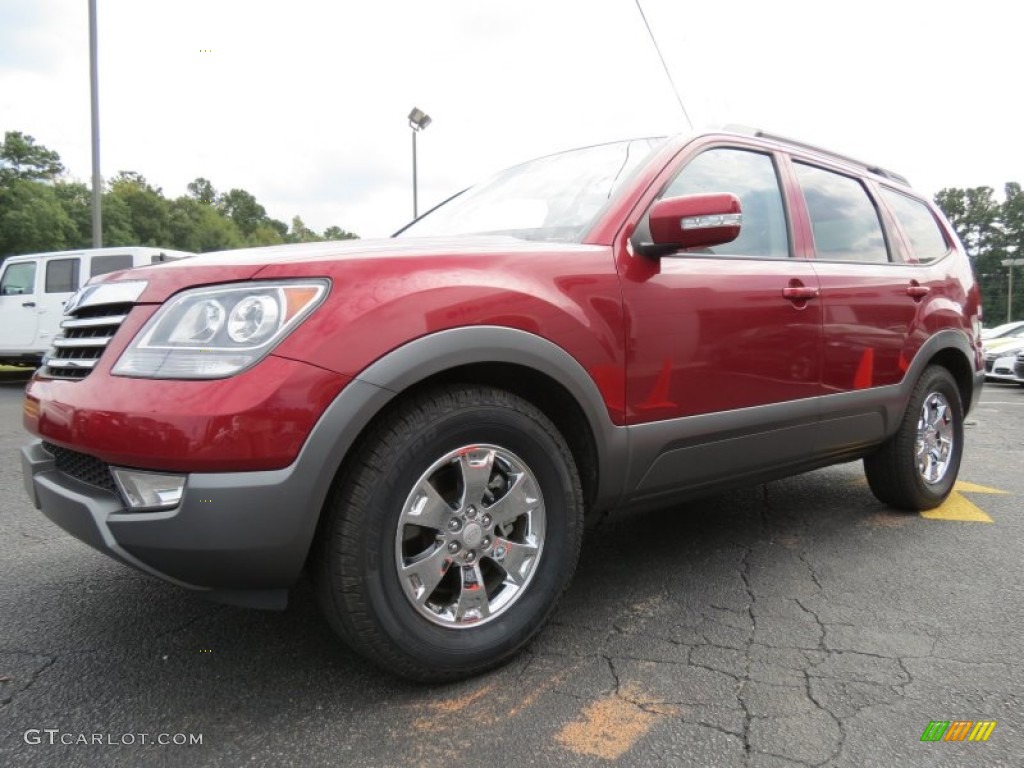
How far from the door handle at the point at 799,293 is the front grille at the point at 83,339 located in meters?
2.29

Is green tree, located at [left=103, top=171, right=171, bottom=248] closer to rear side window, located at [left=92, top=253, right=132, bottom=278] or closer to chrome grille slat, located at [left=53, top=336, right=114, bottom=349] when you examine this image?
rear side window, located at [left=92, top=253, right=132, bottom=278]

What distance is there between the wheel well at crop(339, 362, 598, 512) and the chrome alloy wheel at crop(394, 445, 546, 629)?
21cm

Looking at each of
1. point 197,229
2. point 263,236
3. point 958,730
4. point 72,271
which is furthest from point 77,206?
point 958,730

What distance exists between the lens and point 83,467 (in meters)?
1.88

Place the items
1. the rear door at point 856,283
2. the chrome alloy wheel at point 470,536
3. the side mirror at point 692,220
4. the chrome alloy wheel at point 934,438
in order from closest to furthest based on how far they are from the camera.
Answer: the chrome alloy wheel at point 470,536, the side mirror at point 692,220, the rear door at point 856,283, the chrome alloy wheel at point 934,438

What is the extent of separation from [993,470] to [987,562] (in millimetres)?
2527

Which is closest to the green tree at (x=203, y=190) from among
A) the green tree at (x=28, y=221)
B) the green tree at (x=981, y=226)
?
the green tree at (x=28, y=221)

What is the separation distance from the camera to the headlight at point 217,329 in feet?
5.56

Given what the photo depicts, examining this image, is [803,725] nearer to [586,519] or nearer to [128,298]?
[586,519]

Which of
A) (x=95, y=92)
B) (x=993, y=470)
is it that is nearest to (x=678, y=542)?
(x=993, y=470)

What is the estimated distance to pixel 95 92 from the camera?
1285cm

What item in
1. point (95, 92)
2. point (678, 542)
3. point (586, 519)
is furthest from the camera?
point (95, 92)

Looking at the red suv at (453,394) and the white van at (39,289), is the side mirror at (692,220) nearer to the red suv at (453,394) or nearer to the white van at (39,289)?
the red suv at (453,394)

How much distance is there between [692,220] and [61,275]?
1150 centimetres
